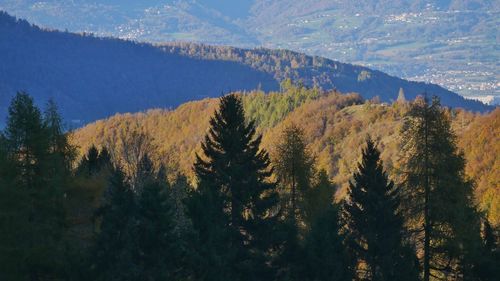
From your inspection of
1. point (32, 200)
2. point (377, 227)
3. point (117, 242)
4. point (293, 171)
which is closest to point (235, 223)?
point (377, 227)

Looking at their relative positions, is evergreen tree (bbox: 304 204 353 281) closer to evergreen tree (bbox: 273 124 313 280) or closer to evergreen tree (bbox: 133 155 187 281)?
evergreen tree (bbox: 133 155 187 281)

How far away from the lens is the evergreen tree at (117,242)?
29031 mm

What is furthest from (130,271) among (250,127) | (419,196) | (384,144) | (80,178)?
(384,144)

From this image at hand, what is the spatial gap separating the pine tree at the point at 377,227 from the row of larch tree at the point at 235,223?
5cm

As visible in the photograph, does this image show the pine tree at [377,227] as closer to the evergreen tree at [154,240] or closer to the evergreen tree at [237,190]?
the evergreen tree at [237,190]

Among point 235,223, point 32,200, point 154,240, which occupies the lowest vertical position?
point 154,240

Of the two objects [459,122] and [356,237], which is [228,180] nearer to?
[356,237]

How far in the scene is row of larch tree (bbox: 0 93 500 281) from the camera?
30.2 m

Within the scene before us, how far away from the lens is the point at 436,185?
3353 centimetres

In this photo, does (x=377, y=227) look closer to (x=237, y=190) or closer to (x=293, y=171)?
(x=237, y=190)

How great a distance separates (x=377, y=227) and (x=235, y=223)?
20.9ft

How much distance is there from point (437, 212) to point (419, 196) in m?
1.01

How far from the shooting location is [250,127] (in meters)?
36.6

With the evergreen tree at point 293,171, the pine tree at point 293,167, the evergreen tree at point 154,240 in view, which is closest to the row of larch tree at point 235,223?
the evergreen tree at point 154,240
